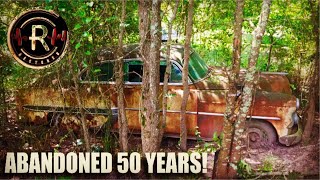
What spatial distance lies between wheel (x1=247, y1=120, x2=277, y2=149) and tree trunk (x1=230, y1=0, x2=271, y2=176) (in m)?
1.00

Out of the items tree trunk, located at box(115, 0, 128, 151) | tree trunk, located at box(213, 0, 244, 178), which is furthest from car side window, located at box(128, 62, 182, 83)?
tree trunk, located at box(213, 0, 244, 178)

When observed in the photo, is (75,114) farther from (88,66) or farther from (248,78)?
(248,78)

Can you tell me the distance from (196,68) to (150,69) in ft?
4.00

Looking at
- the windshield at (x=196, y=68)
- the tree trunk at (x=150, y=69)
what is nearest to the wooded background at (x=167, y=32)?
the tree trunk at (x=150, y=69)

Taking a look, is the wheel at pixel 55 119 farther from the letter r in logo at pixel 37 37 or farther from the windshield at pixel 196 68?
the windshield at pixel 196 68

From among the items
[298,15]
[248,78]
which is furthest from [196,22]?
[248,78]

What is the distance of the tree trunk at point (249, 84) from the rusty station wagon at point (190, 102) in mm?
828

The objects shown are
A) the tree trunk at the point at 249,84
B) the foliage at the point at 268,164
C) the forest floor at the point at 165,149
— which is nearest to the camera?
the tree trunk at the point at 249,84

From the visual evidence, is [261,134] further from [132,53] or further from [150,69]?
[132,53]

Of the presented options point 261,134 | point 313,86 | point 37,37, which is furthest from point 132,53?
point 313,86

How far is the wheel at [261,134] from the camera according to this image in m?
4.76

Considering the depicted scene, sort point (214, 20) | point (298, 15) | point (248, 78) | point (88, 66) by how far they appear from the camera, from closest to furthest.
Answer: point (248, 78) → point (88, 66) → point (298, 15) → point (214, 20)

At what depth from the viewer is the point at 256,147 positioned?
4793 mm

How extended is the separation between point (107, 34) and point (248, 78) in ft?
5.96
